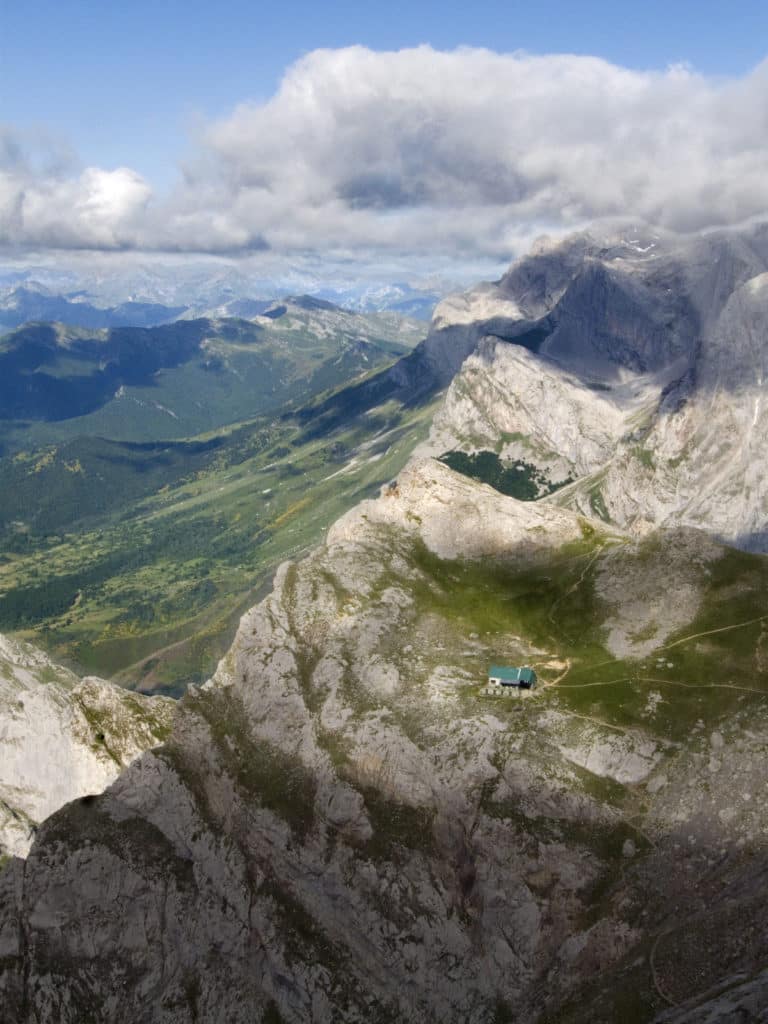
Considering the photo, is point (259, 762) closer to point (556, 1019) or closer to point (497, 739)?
point (497, 739)

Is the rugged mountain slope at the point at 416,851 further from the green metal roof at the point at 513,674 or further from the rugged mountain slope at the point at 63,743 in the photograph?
the rugged mountain slope at the point at 63,743

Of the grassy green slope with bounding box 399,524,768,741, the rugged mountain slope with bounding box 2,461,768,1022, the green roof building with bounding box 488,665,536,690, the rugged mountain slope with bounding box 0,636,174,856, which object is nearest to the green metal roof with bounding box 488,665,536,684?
the green roof building with bounding box 488,665,536,690

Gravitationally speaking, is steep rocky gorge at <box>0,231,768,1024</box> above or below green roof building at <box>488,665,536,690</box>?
below

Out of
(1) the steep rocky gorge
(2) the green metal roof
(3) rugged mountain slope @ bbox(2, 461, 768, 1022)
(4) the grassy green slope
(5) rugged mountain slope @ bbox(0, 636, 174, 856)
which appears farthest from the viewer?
(5) rugged mountain slope @ bbox(0, 636, 174, 856)

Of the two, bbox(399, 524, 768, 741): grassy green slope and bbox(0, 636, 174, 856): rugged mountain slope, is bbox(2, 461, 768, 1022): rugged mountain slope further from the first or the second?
bbox(0, 636, 174, 856): rugged mountain slope

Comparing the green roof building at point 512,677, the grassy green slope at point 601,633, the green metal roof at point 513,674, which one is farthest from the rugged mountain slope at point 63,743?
the green metal roof at point 513,674

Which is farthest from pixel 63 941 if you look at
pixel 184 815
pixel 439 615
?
pixel 439 615

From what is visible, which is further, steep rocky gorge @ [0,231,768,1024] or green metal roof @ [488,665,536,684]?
green metal roof @ [488,665,536,684]
